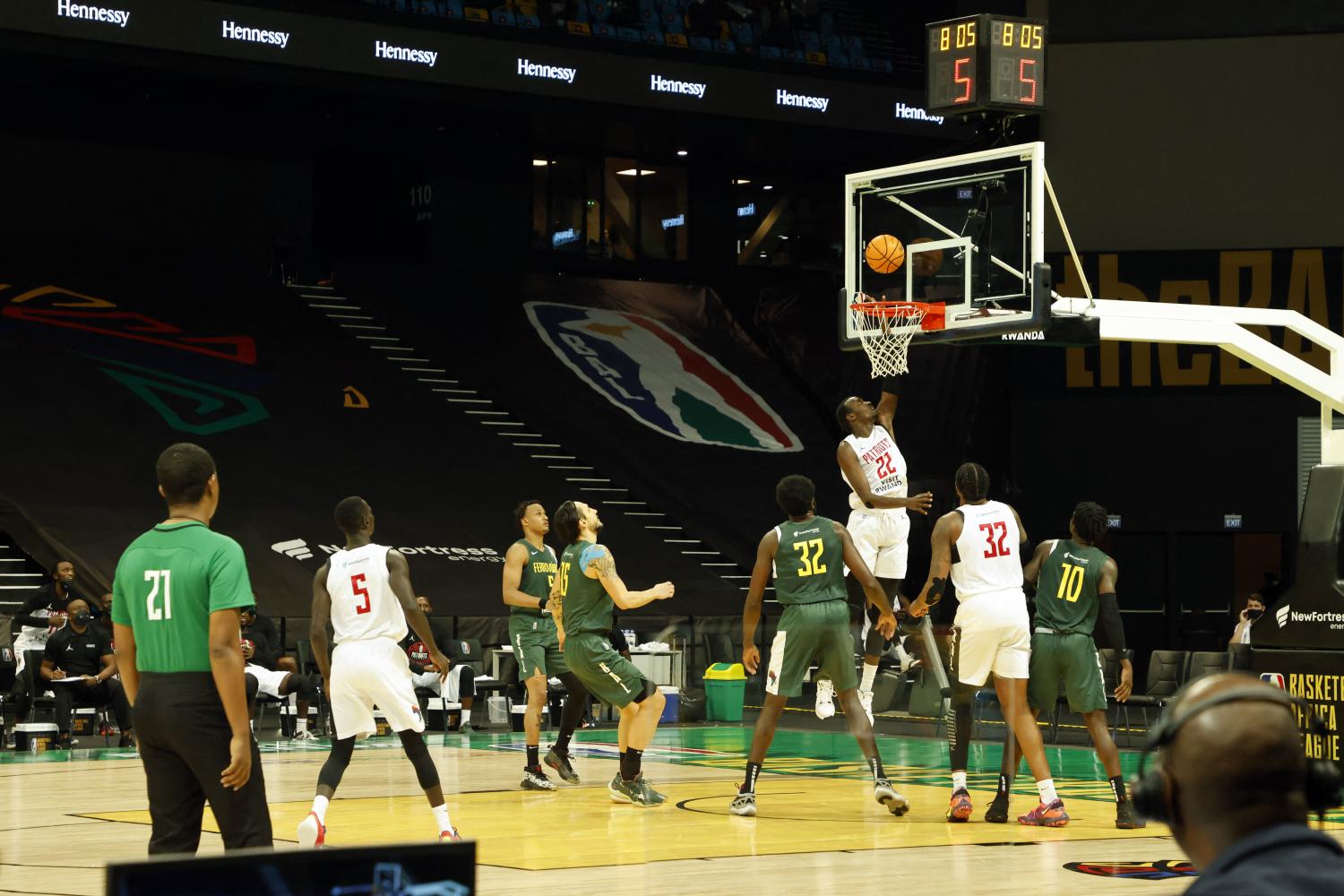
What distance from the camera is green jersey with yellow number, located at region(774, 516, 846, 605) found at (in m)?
11.5

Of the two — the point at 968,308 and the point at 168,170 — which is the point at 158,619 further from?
the point at 168,170

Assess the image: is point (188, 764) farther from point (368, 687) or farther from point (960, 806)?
point (960, 806)

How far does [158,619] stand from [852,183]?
9471mm

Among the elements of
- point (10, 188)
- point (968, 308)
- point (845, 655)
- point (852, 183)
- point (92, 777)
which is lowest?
point (92, 777)

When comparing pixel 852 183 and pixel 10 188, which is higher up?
pixel 10 188

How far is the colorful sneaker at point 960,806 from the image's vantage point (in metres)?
11.5

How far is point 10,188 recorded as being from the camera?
30.5 metres

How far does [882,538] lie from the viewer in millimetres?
13812

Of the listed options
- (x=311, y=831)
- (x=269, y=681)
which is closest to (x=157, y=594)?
(x=311, y=831)

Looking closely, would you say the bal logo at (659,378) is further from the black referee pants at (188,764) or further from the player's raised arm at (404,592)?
the black referee pants at (188,764)

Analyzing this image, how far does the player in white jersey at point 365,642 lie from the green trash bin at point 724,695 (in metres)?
12.9

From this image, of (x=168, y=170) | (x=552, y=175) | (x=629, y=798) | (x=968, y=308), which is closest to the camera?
(x=629, y=798)

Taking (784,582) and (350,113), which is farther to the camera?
(350,113)

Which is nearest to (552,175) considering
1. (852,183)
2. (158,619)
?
(852,183)
